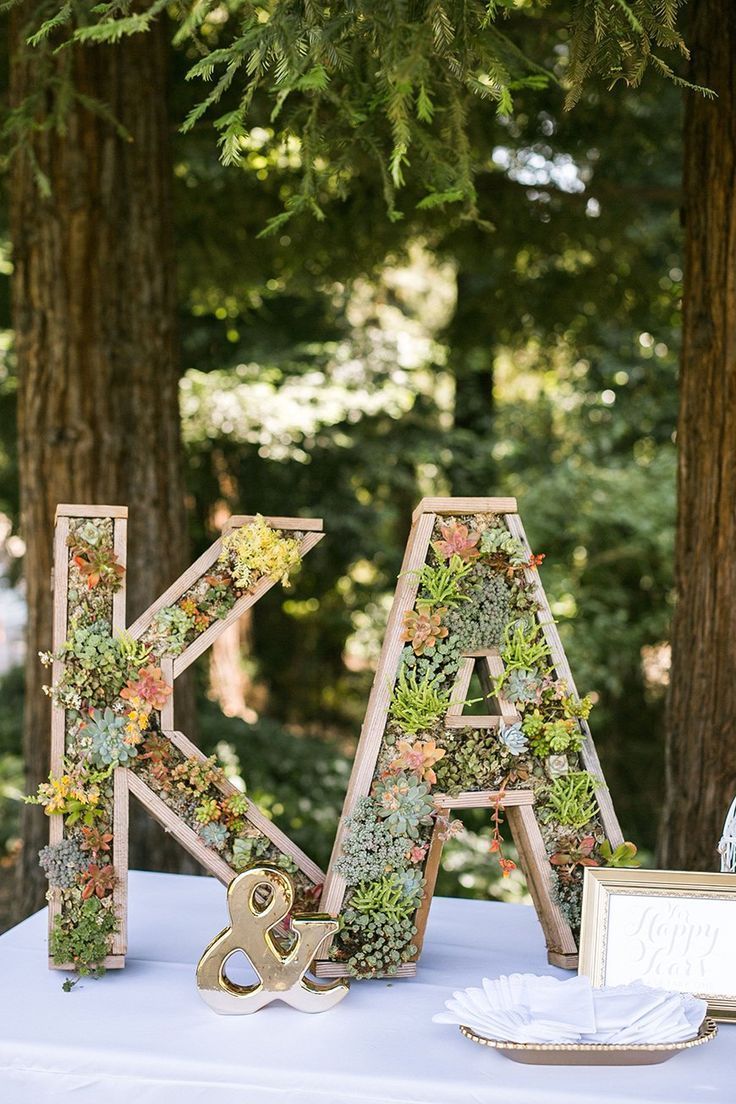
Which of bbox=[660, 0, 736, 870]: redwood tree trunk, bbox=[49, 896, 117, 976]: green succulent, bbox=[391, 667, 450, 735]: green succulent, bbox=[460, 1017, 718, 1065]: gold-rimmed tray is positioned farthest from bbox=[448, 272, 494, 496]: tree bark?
bbox=[460, 1017, 718, 1065]: gold-rimmed tray

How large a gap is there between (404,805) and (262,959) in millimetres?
413

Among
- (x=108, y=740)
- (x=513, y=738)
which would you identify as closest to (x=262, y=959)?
(x=108, y=740)

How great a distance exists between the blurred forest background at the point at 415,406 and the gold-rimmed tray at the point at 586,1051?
2.15 meters

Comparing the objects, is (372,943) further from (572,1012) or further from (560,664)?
(560,664)

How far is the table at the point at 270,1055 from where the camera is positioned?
175 centimetres

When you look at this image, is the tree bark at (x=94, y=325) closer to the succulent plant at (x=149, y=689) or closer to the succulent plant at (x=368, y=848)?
the succulent plant at (x=149, y=689)

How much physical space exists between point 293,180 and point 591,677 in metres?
3.79

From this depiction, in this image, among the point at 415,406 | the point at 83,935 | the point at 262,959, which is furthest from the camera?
the point at 415,406

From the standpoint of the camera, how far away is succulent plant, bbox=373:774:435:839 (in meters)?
2.19

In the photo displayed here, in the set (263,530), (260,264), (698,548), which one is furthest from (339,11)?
(260,264)

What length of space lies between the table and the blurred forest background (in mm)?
1720

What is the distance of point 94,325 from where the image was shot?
3.47m

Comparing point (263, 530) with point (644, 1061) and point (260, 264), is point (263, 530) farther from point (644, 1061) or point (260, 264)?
point (260, 264)

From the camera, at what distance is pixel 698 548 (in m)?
2.89
